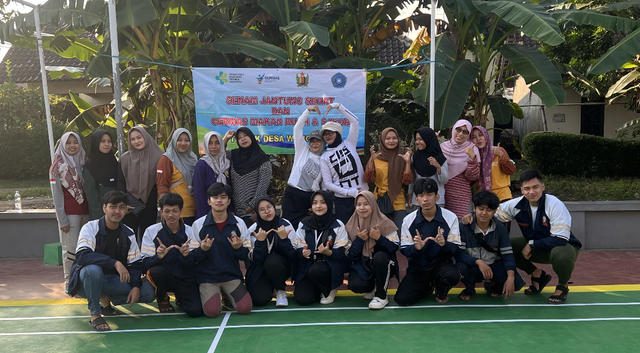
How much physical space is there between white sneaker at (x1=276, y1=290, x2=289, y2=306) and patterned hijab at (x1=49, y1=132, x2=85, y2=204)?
2.10 meters

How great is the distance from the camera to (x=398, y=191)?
5.39 meters

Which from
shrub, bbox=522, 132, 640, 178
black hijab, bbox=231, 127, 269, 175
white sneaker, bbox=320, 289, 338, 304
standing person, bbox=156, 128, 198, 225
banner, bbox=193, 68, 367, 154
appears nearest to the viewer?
white sneaker, bbox=320, 289, 338, 304

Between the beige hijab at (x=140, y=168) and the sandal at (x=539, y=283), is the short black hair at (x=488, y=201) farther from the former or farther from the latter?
the beige hijab at (x=140, y=168)

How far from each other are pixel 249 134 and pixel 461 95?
2838 millimetres

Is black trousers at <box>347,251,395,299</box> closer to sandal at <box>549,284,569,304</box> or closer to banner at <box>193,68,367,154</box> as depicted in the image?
sandal at <box>549,284,569,304</box>

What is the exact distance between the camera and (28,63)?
17.6m

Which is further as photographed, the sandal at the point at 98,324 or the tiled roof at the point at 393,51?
the tiled roof at the point at 393,51

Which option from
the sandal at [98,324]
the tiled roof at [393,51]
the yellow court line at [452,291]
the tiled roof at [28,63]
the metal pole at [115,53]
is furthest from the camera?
the tiled roof at [393,51]

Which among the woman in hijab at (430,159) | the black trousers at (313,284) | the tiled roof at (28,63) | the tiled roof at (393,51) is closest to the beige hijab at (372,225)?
the black trousers at (313,284)

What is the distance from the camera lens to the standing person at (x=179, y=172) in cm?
520

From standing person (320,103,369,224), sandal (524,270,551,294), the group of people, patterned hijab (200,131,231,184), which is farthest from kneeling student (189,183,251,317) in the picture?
sandal (524,270,551,294)

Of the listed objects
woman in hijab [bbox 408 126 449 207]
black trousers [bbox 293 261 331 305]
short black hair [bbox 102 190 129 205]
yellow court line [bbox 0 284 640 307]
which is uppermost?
woman in hijab [bbox 408 126 449 207]

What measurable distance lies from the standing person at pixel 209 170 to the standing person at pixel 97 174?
86cm

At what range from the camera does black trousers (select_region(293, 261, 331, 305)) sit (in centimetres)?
479
